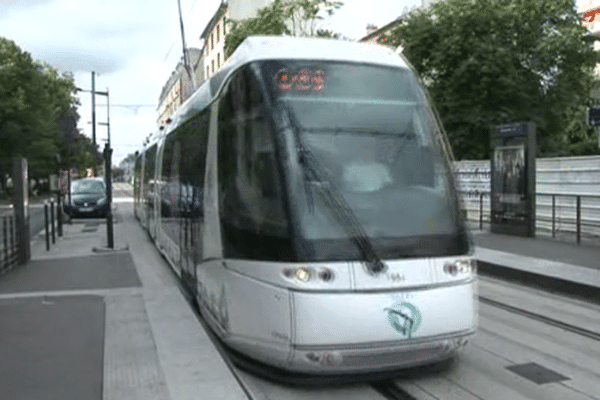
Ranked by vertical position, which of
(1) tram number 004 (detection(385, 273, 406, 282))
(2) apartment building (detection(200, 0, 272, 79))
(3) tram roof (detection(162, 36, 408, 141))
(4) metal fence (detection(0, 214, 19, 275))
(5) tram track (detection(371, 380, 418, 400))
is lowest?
(5) tram track (detection(371, 380, 418, 400))

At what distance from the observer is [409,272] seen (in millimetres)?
4512

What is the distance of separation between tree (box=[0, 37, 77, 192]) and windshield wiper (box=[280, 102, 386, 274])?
40.7 m

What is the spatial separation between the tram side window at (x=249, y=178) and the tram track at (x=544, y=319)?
358 centimetres

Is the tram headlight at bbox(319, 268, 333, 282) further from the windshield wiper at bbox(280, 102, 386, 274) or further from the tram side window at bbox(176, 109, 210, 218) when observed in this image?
the tram side window at bbox(176, 109, 210, 218)

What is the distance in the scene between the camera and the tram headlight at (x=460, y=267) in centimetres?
468

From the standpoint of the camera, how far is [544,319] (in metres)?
6.98

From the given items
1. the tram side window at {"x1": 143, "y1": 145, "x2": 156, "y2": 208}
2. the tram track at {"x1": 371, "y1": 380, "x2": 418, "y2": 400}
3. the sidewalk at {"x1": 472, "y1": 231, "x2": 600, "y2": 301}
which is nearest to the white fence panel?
the sidewalk at {"x1": 472, "y1": 231, "x2": 600, "y2": 301}

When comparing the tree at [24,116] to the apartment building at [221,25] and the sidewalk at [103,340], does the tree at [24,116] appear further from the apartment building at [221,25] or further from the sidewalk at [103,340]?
the sidewalk at [103,340]

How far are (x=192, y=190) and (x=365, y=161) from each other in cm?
268

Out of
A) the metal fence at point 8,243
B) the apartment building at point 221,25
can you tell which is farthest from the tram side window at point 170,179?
the apartment building at point 221,25

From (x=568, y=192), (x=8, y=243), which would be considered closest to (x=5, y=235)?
(x=8, y=243)

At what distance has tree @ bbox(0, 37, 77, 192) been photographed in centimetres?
4538

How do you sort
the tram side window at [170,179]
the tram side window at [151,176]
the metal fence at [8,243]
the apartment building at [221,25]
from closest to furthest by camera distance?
the tram side window at [170,179] → the metal fence at [8,243] → the tram side window at [151,176] → the apartment building at [221,25]

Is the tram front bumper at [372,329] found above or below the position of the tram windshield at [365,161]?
below
